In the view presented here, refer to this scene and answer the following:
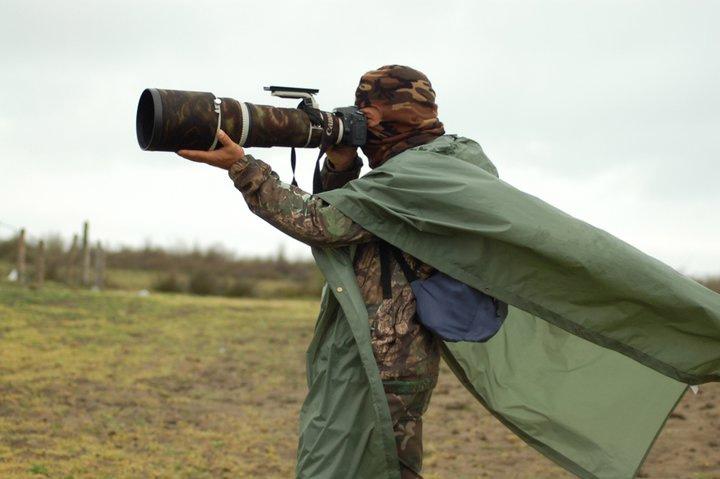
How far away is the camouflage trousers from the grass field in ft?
13.1

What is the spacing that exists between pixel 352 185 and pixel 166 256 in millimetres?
31772

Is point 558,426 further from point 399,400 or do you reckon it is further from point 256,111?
point 256,111

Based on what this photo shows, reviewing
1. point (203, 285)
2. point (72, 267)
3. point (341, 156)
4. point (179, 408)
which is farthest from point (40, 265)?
point (341, 156)

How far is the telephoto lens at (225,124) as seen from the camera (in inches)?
130

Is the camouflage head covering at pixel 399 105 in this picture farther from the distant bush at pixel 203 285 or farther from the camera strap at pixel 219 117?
the distant bush at pixel 203 285

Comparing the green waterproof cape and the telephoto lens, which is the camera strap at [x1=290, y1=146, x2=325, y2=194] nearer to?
the telephoto lens

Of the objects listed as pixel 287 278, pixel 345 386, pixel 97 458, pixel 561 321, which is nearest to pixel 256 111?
pixel 345 386

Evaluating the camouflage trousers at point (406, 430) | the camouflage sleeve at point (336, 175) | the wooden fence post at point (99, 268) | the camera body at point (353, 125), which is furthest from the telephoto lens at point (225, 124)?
the wooden fence post at point (99, 268)

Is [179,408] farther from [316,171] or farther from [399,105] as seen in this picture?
[399,105]

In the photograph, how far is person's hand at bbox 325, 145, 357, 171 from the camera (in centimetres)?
388

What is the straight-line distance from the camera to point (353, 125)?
3.70 meters

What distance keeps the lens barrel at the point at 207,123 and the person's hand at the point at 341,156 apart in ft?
0.67

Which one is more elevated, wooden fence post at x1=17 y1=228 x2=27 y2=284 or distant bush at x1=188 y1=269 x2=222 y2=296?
wooden fence post at x1=17 y1=228 x2=27 y2=284

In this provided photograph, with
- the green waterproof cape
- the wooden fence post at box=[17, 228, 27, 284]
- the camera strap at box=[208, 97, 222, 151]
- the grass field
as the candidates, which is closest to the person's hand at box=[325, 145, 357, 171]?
the green waterproof cape
